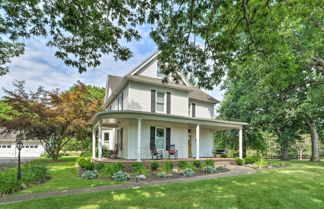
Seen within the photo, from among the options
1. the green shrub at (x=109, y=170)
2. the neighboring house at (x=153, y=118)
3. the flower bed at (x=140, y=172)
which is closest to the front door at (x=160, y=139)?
the neighboring house at (x=153, y=118)

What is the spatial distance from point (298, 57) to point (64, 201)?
56.3 feet

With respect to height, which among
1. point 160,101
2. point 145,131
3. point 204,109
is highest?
point 160,101

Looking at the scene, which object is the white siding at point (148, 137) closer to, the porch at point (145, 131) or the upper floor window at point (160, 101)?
the porch at point (145, 131)

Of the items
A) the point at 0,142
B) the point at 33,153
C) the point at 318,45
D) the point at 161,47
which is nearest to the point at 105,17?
the point at 161,47

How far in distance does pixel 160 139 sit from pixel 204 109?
6.24 metres

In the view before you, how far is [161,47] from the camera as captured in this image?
21.6 feet

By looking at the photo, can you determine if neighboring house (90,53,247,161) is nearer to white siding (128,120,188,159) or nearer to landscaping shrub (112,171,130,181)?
white siding (128,120,188,159)

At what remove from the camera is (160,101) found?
45.1ft

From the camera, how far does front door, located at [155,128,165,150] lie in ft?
42.7

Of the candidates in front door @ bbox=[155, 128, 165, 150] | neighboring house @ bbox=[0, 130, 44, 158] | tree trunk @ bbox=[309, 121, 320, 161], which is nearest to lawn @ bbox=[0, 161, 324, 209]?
front door @ bbox=[155, 128, 165, 150]

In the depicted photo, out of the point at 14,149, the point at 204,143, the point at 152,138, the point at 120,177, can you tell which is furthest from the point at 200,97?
the point at 14,149

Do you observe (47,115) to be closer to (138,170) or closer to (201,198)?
(138,170)

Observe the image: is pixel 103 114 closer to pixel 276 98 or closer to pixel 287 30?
pixel 287 30

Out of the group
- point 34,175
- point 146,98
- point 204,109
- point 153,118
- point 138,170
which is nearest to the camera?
point 34,175
